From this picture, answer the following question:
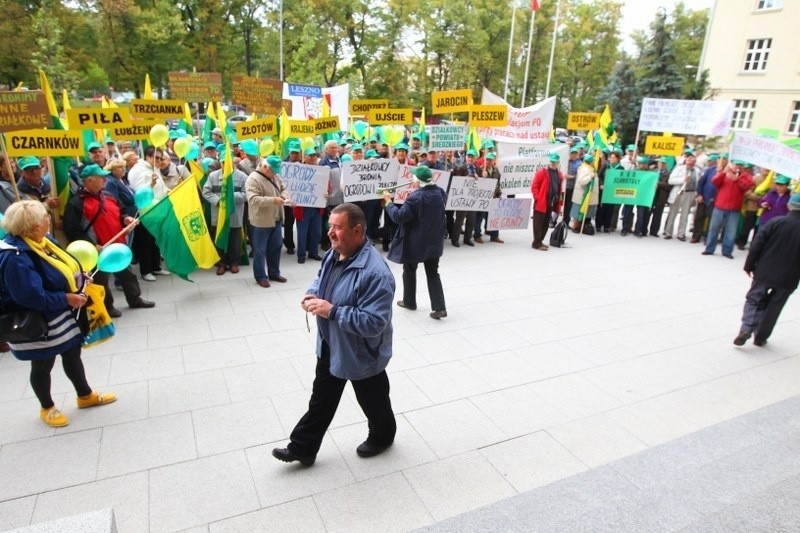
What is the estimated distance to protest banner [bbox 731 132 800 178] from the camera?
8602 mm

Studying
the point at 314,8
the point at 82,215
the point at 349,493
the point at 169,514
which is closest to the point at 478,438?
the point at 349,493

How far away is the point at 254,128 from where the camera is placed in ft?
28.6

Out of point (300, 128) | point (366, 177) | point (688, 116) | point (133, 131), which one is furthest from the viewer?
point (688, 116)

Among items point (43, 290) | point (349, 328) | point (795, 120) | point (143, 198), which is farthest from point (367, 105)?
point (795, 120)

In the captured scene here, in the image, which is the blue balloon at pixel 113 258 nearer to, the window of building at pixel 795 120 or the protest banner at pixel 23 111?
the protest banner at pixel 23 111

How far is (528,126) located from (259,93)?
581 cm

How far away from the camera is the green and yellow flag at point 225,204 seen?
7.62 metres

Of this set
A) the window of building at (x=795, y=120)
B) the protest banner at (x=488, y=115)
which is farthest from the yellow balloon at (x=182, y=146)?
the window of building at (x=795, y=120)

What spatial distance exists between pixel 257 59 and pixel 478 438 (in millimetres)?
36417

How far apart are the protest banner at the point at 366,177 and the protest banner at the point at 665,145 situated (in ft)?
19.8

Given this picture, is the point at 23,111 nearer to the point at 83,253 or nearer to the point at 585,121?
the point at 83,253

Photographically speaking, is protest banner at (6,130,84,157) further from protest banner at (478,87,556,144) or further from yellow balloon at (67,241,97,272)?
protest banner at (478,87,556,144)

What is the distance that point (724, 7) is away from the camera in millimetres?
33844

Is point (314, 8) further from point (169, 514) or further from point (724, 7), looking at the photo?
point (169, 514)
